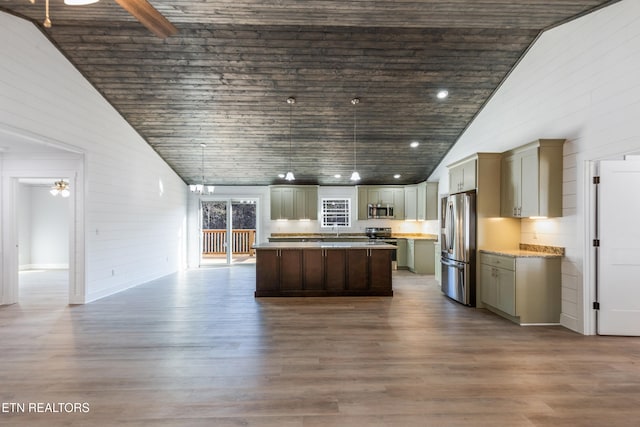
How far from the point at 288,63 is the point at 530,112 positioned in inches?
145

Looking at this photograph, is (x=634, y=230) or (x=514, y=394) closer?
(x=514, y=394)

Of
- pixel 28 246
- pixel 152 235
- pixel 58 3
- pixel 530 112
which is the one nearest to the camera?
pixel 58 3

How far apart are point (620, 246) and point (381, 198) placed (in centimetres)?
595

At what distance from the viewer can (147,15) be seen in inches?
96.7

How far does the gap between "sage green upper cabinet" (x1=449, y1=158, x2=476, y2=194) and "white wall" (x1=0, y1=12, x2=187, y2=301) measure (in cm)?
619

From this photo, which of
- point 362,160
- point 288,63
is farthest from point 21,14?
point 362,160

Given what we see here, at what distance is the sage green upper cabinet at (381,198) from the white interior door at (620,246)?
5.70m

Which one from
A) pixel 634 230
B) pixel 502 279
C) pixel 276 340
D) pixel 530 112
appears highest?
pixel 530 112

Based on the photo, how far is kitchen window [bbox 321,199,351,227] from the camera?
32.6 feet

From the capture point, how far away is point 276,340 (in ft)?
12.4

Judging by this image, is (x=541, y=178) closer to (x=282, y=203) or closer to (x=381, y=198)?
(x=381, y=198)

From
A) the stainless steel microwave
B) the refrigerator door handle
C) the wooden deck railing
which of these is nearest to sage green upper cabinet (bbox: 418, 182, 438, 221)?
the stainless steel microwave

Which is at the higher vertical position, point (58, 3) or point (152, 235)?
point (58, 3)

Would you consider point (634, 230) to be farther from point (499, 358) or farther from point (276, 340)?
point (276, 340)
